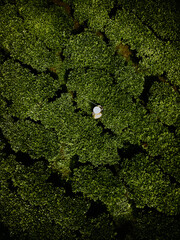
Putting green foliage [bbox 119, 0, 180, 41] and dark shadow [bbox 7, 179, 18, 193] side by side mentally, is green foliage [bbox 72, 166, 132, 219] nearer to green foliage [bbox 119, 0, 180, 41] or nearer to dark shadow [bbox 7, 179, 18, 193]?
dark shadow [bbox 7, 179, 18, 193]

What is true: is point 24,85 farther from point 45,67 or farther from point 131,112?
point 131,112

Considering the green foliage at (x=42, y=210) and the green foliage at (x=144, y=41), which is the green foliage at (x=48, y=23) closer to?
the green foliage at (x=144, y=41)

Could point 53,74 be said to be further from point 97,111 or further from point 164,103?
point 164,103

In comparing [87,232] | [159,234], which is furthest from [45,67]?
[159,234]

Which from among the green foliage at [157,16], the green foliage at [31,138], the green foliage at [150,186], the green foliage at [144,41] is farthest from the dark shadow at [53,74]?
the green foliage at [150,186]

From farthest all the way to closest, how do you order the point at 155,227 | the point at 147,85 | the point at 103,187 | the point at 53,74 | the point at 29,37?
the point at 53,74, the point at 147,85, the point at 29,37, the point at 103,187, the point at 155,227

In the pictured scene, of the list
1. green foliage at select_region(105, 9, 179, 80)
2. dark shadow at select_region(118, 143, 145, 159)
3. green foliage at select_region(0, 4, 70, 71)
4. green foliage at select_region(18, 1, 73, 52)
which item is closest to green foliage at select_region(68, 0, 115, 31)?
green foliage at select_region(105, 9, 179, 80)

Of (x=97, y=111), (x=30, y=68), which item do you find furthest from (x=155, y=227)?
(x=30, y=68)

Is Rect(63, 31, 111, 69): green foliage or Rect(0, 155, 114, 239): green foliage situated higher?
Rect(63, 31, 111, 69): green foliage
